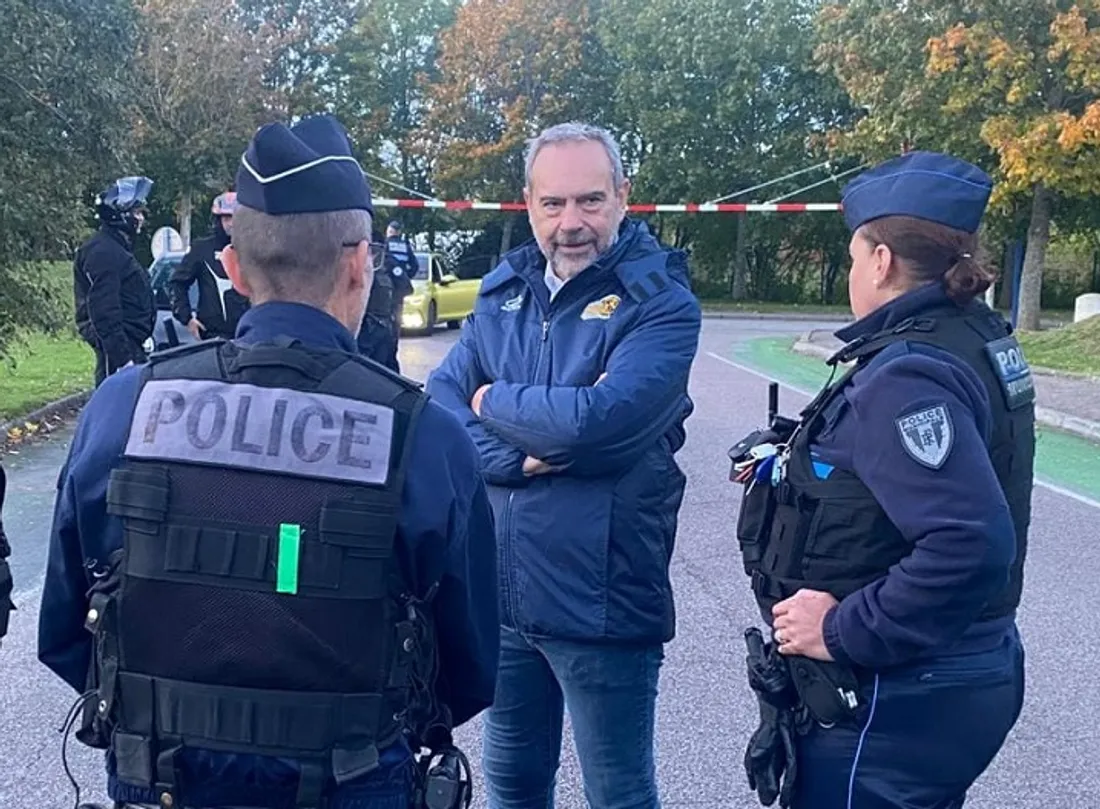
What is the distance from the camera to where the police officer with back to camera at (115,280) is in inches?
354

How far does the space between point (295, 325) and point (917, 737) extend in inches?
55.4

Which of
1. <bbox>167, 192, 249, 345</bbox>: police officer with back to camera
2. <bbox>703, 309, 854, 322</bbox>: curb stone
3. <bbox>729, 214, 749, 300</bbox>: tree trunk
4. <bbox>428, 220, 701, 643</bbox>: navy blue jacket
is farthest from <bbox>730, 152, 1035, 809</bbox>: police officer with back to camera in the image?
<bbox>729, 214, 749, 300</bbox>: tree trunk

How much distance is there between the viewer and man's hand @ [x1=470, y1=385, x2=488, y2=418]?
3.10m

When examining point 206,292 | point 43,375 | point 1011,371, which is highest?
point 1011,371

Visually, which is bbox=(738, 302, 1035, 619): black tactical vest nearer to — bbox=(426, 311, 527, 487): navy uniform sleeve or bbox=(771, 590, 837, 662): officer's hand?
bbox=(771, 590, 837, 662): officer's hand

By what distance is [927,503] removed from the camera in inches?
87.4

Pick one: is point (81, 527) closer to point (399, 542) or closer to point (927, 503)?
point (399, 542)

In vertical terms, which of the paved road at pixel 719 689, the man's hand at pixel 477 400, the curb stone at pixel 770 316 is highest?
the man's hand at pixel 477 400

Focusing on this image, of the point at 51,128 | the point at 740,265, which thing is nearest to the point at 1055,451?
the point at 51,128

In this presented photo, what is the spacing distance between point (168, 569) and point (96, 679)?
34 cm

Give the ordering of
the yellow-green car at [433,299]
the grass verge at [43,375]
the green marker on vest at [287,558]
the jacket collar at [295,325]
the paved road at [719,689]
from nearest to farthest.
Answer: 1. the green marker on vest at [287,558]
2. the jacket collar at [295,325]
3. the paved road at [719,689]
4. the grass verge at [43,375]
5. the yellow-green car at [433,299]

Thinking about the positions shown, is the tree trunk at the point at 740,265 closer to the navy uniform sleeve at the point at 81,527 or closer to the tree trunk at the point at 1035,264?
the tree trunk at the point at 1035,264

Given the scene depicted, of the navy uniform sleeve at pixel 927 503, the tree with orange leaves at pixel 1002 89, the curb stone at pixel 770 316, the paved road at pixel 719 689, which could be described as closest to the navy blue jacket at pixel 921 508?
the navy uniform sleeve at pixel 927 503

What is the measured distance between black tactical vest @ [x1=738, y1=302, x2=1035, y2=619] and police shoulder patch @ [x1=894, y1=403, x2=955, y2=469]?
144 mm
